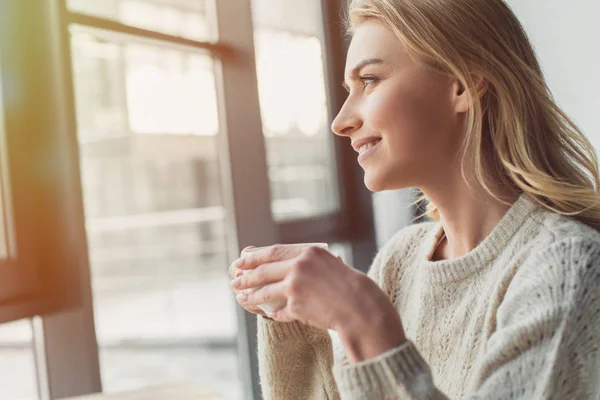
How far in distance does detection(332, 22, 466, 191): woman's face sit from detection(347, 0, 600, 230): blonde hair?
0.08 feet

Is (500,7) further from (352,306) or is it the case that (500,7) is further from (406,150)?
(352,306)

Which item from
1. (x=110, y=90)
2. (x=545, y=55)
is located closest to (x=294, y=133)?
(x=110, y=90)

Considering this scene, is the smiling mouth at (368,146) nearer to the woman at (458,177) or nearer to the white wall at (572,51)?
→ the woman at (458,177)

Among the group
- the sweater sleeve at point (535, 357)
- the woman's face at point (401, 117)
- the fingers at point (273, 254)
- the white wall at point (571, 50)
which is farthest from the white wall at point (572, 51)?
the fingers at point (273, 254)

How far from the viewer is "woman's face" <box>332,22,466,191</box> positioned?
44.3 inches

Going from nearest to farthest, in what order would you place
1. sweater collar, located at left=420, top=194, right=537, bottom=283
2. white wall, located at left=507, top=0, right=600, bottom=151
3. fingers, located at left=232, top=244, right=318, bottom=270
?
fingers, located at left=232, top=244, right=318, bottom=270, sweater collar, located at left=420, top=194, right=537, bottom=283, white wall, located at left=507, top=0, right=600, bottom=151

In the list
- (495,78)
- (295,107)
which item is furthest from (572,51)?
(495,78)

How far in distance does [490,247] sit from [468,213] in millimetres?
94

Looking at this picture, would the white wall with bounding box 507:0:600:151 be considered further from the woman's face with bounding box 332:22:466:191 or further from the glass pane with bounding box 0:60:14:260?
the glass pane with bounding box 0:60:14:260

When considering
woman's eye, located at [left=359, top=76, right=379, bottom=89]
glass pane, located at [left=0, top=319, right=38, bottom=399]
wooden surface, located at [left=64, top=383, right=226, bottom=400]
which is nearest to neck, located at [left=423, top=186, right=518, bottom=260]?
woman's eye, located at [left=359, top=76, right=379, bottom=89]

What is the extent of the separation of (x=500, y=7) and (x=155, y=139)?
149cm

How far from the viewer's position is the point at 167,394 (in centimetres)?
116

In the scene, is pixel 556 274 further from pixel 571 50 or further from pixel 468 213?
pixel 571 50

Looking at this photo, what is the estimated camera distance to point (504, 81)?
3.71 feet
